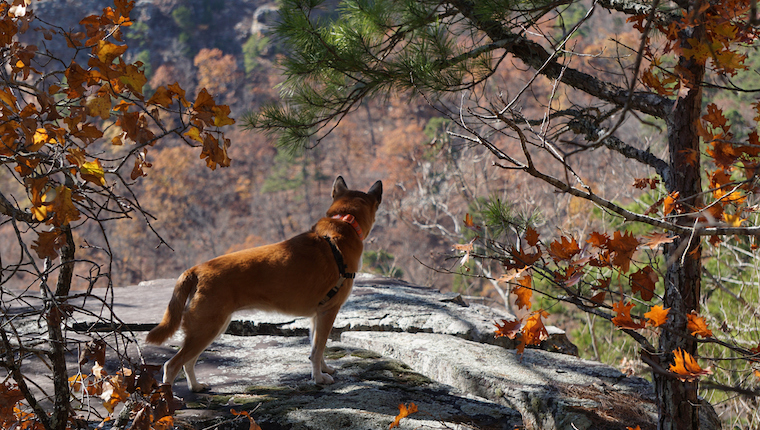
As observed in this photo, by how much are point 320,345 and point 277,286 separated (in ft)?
1.37

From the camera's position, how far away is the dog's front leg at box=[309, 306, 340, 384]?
302 cm

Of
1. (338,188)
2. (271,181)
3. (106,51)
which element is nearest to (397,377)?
(338,188)

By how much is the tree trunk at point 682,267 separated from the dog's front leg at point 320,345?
5.55 ft

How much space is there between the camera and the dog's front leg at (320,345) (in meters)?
3.02

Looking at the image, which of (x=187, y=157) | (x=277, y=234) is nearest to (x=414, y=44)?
(x=277, y=234)

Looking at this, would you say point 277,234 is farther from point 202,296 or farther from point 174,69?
point 202,296

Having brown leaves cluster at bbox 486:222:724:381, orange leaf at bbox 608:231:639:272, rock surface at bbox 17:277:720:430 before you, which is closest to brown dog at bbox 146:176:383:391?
rock surface at bbox 17:277:720:430

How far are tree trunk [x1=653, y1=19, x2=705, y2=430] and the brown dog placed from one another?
5.59 feet

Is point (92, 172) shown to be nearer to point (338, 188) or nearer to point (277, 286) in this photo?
point (277, 286)

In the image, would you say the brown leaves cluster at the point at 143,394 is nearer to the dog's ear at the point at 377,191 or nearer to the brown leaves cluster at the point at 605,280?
the brown leaves cluster at the point at 605,280

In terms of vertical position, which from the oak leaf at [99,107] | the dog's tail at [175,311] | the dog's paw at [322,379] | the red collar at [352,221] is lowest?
the dog's paw at [322,379]

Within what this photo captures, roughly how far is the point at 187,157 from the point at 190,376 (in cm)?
2329

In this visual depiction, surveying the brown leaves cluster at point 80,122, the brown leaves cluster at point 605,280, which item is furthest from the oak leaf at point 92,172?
the brown leaves cluster at point 605,280

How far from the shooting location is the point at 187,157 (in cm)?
2462
